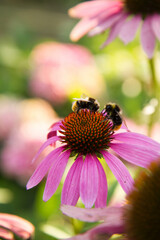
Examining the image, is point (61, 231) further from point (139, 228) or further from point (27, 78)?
point (27, 78)

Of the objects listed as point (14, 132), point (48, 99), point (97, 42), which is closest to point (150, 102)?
point (14, 132)

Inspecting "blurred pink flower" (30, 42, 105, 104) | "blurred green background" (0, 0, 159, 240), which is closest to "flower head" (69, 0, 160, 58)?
"blurred green background" (0, 0, 159, 240)

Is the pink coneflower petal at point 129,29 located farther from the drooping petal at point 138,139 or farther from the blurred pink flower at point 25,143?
the blurred pink flower at point 25,143

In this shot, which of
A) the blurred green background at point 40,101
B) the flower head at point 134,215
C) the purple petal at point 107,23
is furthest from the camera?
the blurred green background at point 40,101

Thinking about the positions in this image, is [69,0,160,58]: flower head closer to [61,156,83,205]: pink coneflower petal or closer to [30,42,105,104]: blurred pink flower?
[61,156,83,205]: pink coneflower petal

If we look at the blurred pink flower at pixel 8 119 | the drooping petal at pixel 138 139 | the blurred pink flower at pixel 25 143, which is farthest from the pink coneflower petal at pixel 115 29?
the blurred pink flower at pixel 8 119

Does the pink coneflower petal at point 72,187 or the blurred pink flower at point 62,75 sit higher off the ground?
the blurred pink flower at point 62,75
